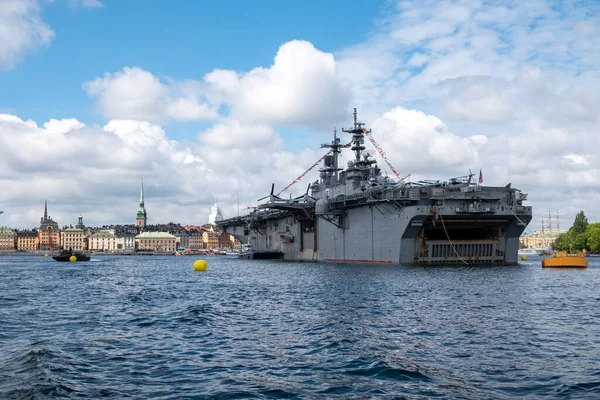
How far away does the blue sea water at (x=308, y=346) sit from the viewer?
11914 millimetres

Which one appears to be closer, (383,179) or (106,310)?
(106,310)

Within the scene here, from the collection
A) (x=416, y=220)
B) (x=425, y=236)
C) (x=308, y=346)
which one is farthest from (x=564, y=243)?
(x=308, y=346)

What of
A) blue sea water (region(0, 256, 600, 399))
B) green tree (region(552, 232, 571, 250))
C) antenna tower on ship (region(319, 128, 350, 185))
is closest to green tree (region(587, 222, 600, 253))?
green tree (region(552, 232, 571, 250))

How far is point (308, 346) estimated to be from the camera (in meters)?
16.2

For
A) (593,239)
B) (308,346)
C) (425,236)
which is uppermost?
(425,236)

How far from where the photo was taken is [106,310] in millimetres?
25281

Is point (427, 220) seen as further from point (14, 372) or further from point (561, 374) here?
point (14, 372)

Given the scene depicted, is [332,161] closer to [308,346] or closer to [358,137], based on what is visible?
[358,137]

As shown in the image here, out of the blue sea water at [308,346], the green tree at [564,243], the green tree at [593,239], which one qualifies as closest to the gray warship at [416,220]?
the blue sea water at [308,346]

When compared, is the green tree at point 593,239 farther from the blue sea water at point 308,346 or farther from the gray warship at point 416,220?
the blue sea water at point 308,346

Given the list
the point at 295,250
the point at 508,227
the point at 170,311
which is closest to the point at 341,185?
the point at 295,250

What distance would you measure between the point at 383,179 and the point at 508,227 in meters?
14.7

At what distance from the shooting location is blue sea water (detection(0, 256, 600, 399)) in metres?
11.9

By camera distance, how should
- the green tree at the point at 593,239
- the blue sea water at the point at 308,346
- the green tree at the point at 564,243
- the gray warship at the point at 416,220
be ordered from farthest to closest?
the green tree at the point at 564,243, the green tree at the point at 593,239, the gray warship at the point at 416,220, the blue sea water at the point at 308,346
